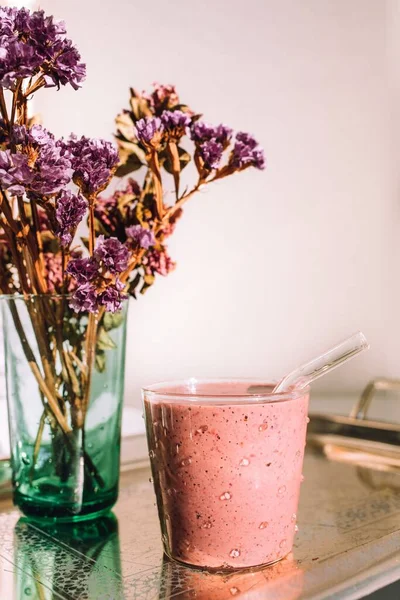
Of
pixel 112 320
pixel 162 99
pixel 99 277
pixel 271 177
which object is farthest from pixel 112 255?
pixel 271 177

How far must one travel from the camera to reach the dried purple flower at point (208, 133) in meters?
0.60

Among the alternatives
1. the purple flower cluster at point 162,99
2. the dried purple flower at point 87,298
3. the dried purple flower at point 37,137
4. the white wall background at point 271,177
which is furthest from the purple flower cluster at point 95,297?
the white wall background at point 271,177

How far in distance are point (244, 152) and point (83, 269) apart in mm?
204

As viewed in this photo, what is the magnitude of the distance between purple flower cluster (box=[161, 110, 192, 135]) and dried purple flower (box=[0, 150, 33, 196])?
0.52 feet

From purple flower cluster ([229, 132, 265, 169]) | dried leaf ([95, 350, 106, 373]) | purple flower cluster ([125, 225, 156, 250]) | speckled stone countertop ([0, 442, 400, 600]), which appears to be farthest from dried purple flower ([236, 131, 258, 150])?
speckled stone countertop ([0, 442, 400, 600])

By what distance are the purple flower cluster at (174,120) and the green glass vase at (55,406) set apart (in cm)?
18

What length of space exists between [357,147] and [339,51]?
22 centimetres

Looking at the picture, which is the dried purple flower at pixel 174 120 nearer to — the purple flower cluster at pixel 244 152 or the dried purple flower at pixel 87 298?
the purple flower cluster at pixel 244 152

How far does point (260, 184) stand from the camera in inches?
54.5

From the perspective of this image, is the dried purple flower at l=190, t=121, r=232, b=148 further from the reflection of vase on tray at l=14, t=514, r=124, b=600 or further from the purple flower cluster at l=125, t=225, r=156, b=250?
the reflection of vase on tray at l=14, t=514, r=124, b=600

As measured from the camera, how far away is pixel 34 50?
0.46 metres

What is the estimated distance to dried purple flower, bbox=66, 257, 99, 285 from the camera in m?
0.50

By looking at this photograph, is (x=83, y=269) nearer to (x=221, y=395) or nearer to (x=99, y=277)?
(x=99, y=277)

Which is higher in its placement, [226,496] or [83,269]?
[83,269]
